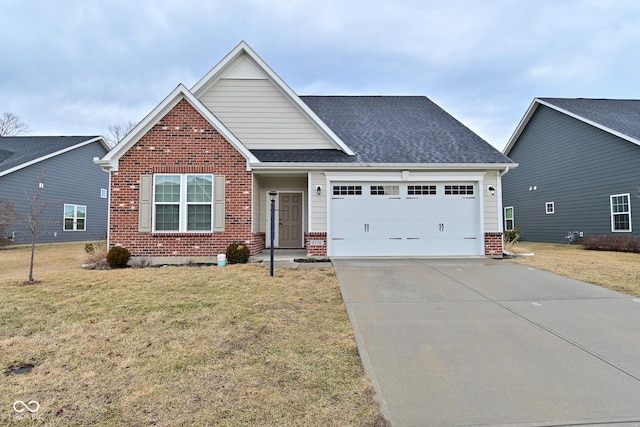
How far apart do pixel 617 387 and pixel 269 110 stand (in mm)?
10611

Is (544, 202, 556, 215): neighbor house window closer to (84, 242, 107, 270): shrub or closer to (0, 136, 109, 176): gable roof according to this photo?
(84, 242, 107, 270): shrub

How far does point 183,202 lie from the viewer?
971 centimetres

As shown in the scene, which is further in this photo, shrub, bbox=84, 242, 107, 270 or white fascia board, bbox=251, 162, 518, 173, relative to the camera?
white fascia board, bbox=251, 162, 518, 173

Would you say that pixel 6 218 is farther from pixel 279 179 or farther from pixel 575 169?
pixel 575 169

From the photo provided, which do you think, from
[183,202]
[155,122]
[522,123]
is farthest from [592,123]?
[155,122]

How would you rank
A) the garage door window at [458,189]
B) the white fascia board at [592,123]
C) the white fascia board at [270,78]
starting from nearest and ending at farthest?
the garage door window at [458,189] → the white fascia board at [270,78] → the white fascia board at [592,123]

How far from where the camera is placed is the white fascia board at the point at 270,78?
35.7ft

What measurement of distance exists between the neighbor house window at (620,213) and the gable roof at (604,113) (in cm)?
251

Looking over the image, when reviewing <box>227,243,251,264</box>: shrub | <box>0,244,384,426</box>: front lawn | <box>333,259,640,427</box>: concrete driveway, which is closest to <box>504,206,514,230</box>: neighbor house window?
<box>333,259,640,427</box>: concrete driveway

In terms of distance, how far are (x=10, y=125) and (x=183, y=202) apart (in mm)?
37712

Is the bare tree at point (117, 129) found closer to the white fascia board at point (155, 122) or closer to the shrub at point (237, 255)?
the white fascia board at point (155, 122)

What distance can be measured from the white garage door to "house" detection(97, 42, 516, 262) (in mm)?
32

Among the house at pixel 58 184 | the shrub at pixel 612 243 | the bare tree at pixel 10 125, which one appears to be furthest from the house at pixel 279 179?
the bare tree at pixel 10 125

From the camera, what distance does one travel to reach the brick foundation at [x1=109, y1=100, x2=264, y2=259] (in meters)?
9.60
